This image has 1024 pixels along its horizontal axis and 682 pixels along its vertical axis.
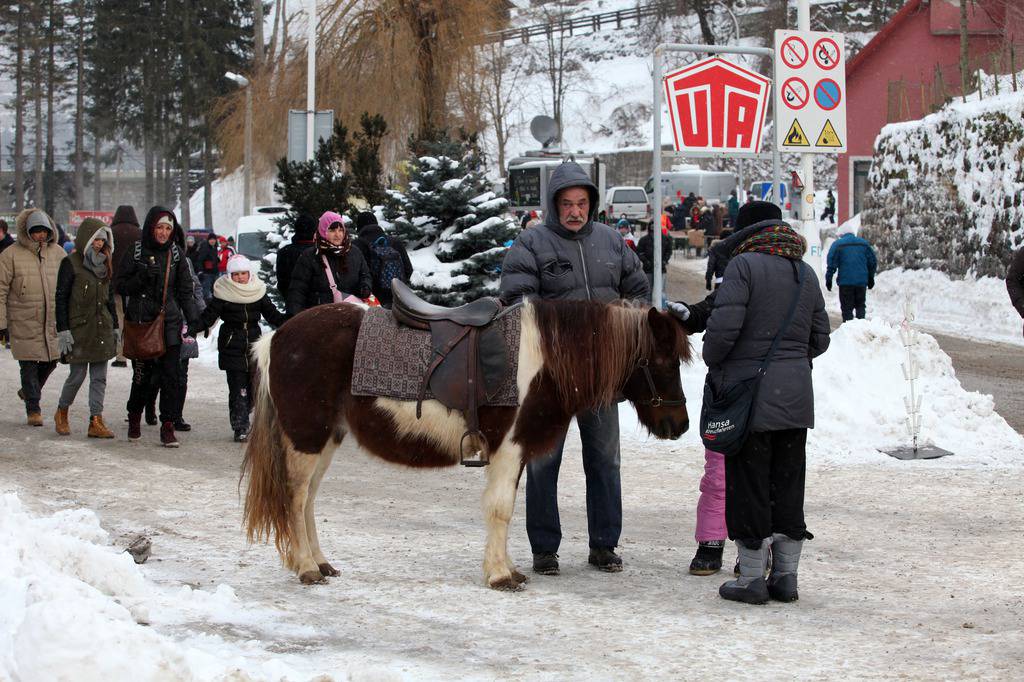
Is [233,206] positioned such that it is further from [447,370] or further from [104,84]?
[447,370]

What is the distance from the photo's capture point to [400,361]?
6422 mm

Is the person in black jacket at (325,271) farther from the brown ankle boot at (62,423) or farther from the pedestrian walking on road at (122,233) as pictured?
the pedestrian walking on road at (122,233)

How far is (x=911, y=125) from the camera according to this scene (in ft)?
95.6

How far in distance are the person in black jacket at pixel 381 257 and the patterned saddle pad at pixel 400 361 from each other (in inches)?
246

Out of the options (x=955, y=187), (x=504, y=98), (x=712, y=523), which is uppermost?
(x=504, y=98)

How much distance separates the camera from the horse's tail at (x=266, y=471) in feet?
21.4

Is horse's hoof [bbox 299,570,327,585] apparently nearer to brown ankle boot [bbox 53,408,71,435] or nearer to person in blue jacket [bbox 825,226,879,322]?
brown ankle boot [bbox 53,408,71,435]

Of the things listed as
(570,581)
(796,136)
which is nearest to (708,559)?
(570,581)

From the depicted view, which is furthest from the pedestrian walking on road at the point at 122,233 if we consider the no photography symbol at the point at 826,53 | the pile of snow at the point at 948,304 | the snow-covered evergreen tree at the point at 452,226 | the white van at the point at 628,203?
the white van at the point at 628,203

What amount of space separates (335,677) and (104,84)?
6054cm

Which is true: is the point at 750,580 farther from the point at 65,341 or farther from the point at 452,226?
the point at 452,226

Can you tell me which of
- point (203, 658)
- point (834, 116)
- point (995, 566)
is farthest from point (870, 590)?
point (834, 116)

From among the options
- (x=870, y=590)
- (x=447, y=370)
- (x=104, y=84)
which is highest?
(x=104, y=84)

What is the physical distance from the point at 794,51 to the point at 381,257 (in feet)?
16.6
